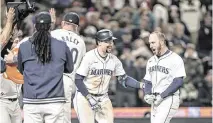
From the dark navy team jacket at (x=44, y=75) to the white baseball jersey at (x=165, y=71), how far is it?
6.55 feet

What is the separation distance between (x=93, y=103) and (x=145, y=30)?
27.6 feet

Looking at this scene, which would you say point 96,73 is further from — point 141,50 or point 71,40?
point 141,50

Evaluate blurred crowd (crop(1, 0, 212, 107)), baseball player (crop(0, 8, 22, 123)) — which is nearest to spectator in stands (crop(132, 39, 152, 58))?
blurred crowd (crop(1, 0, 212, 107))

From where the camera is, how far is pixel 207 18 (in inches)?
771

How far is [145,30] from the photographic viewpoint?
739 inches

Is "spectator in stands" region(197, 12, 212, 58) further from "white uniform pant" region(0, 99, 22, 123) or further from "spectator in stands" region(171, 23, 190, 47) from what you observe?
"white uniform pant" region(0, 99, 22, 123)

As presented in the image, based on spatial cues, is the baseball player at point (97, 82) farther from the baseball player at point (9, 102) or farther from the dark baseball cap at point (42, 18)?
the dark baseball cap at point (42, 18)

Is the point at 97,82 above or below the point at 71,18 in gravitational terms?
below

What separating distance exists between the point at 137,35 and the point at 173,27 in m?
1.22

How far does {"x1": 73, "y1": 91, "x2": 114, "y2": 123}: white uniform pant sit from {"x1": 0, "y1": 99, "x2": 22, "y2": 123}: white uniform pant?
894 millimetres

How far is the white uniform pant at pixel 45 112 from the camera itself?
8.62 metres

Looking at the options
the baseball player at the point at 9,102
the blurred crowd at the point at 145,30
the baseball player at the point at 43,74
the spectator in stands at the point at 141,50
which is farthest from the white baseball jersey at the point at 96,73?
the spectator in stands at the point at 141,50

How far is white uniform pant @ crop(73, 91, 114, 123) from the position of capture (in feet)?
34.9

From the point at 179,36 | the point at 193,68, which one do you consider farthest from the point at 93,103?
the point at 179,36
